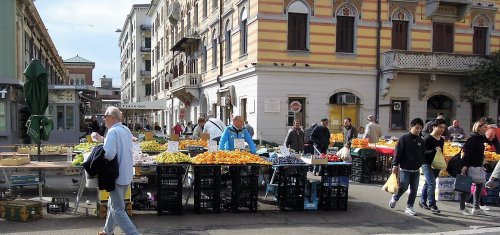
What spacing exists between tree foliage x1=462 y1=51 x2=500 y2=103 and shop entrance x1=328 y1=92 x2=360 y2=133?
17.5ft

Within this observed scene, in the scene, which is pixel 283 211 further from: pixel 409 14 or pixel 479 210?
pixel 409 14

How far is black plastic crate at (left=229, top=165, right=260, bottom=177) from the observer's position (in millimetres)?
8953

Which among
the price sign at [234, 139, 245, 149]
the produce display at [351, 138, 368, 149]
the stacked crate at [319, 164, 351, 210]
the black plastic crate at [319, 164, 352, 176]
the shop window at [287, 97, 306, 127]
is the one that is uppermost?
the shop window at [287, 97, 306, 127]

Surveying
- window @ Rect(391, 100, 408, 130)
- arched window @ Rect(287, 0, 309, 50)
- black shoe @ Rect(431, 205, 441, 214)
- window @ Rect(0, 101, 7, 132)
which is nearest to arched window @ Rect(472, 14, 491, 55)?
window @ Rect(391, 100, 408, 130)

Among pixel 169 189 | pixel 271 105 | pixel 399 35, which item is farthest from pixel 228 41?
pixel 169 189

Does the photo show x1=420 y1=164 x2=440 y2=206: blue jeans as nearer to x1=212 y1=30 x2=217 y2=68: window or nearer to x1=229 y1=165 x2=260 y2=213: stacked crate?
x1=229 y1=165 x2=260 y2=213: stacked crate

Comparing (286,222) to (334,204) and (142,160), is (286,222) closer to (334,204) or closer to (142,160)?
(334,204)

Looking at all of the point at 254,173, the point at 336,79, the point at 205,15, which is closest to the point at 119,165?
the point at 254,173

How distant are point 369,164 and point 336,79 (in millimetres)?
9216

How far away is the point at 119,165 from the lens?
6.54 m

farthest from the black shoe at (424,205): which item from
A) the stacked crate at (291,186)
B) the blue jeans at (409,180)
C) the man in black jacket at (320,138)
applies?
the man in black jacket at (320,138)

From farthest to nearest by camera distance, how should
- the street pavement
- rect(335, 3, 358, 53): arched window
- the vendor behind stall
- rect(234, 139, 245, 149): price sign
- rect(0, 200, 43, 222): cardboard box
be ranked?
1. rect(335, 3, 358, 53): arched window
2. the vendor behind stall
3. rect(234, 139, 245, 149): price sign
4. rect(0, 200, 43, 222): cardboard box
5. the street pavement

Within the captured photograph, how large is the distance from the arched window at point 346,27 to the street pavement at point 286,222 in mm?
13529

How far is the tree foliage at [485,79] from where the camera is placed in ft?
71.4
